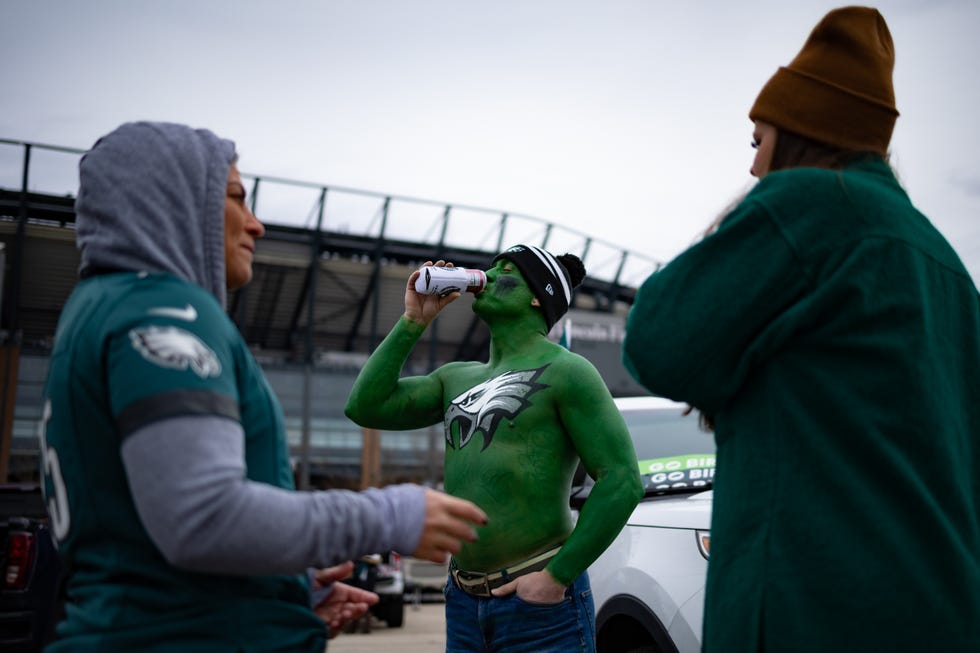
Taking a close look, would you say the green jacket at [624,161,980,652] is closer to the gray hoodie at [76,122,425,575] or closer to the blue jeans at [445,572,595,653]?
the gray hoodie at [76,122,425,575]

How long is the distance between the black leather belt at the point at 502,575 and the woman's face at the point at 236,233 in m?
1.50

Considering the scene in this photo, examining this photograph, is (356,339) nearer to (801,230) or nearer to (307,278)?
(307,278)

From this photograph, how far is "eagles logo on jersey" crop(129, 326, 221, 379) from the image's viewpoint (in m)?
1.51

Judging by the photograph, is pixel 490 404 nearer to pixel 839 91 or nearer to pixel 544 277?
pixel 544 277

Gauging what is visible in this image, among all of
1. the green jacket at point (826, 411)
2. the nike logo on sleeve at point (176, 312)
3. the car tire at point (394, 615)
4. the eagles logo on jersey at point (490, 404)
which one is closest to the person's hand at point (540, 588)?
the eagles logo on jersey at point (490, 404)

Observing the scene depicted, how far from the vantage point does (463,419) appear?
11.1ft

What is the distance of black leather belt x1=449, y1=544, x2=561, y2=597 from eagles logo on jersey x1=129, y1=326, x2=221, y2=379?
1767 mm

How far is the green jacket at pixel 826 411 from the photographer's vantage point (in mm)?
1603

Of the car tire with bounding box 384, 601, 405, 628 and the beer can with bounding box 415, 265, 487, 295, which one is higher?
the beer can with bounding box 415, 265, 487, 295

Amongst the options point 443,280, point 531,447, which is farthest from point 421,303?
point 531,447

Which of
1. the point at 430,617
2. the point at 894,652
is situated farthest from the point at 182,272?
the point at 430,617

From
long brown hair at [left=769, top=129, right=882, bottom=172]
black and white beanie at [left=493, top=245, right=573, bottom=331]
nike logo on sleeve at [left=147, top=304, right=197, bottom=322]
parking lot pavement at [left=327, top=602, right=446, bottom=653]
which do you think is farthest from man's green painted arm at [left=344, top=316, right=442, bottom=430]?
parking lot pavement at [left=327, top=602, right=446, bottom=653]

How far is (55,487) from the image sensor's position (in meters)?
1.66

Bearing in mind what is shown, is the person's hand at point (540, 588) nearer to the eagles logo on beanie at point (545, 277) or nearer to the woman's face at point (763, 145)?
the eagles logo on beanie at point (545, 277)
